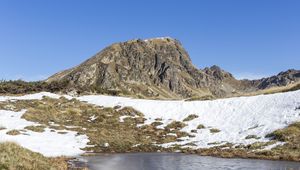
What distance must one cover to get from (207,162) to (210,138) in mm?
14955

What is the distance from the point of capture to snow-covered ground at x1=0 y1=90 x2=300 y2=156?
40.3 metres

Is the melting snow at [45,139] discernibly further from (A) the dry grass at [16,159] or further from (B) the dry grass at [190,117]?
(B) the dry grass at [190,117]

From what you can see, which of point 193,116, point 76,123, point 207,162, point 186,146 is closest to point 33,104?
point 76,123

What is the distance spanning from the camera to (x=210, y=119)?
170ft

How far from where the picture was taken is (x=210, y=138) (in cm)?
4344

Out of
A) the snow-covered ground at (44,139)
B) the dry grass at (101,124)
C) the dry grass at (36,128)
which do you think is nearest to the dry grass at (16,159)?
the snow-covered ground at (44,139)

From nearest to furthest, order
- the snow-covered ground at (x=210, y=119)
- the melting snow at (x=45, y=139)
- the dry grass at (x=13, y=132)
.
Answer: the melting snow at (x=45, y=139) < the snow-covered ground at (x=210, y=119) < the dry grass at (x=13, y=132)

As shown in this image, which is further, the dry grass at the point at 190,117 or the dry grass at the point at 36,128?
the dry grass at the point at 190,117

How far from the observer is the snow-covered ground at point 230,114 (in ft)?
139

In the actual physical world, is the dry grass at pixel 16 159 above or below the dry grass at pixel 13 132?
above

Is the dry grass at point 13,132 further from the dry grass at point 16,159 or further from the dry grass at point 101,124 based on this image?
Result: the dry grass at point 16,159

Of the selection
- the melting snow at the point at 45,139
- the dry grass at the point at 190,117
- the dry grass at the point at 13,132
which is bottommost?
the melting snow at the point at 45,139

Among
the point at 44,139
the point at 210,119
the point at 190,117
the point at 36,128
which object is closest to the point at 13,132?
the point at 36,128

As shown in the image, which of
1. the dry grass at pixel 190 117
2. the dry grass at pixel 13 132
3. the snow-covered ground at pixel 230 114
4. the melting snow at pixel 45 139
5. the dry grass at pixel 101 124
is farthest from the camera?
the dry grass at pixel 190 117
